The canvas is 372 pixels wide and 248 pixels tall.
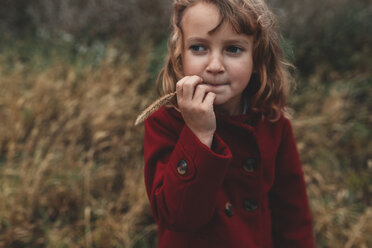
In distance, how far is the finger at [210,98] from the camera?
3.70ft

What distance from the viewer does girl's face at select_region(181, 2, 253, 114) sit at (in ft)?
3.85

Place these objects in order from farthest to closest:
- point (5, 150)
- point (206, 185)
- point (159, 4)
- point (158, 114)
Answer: point (159, 4)
point (5, 150)
point (158, 114)
point (206, 185)

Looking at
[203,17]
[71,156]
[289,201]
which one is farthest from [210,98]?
[71,156]

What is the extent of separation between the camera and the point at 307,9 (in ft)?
15.4

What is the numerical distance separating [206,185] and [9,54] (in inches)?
146

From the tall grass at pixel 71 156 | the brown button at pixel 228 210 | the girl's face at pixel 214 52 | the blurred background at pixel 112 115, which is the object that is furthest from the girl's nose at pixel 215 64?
the tall grass at pixel 71 156

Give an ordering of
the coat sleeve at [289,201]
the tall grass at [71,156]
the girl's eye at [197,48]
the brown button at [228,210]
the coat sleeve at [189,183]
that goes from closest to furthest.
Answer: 1. the coat sleeve at [189,183]
2. the girl's eye at [197,48]
3. the brown button at [228,210]
4. the coat sleeve at [289,201]
5. the tall grass at [71,156]

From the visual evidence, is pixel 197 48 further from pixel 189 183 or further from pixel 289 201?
pixel 289 201

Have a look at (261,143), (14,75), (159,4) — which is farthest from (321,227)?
(159,4)

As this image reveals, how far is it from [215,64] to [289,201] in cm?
74

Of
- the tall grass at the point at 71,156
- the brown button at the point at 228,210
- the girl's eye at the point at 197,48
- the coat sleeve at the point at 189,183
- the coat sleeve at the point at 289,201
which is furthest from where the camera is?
the tall grass at the point at 71,156

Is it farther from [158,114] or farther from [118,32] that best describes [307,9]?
[158,114]

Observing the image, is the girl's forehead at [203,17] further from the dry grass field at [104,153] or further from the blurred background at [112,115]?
the dry grass field at [104,153]

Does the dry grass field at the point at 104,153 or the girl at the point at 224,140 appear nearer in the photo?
the girl at the point at 224,140
